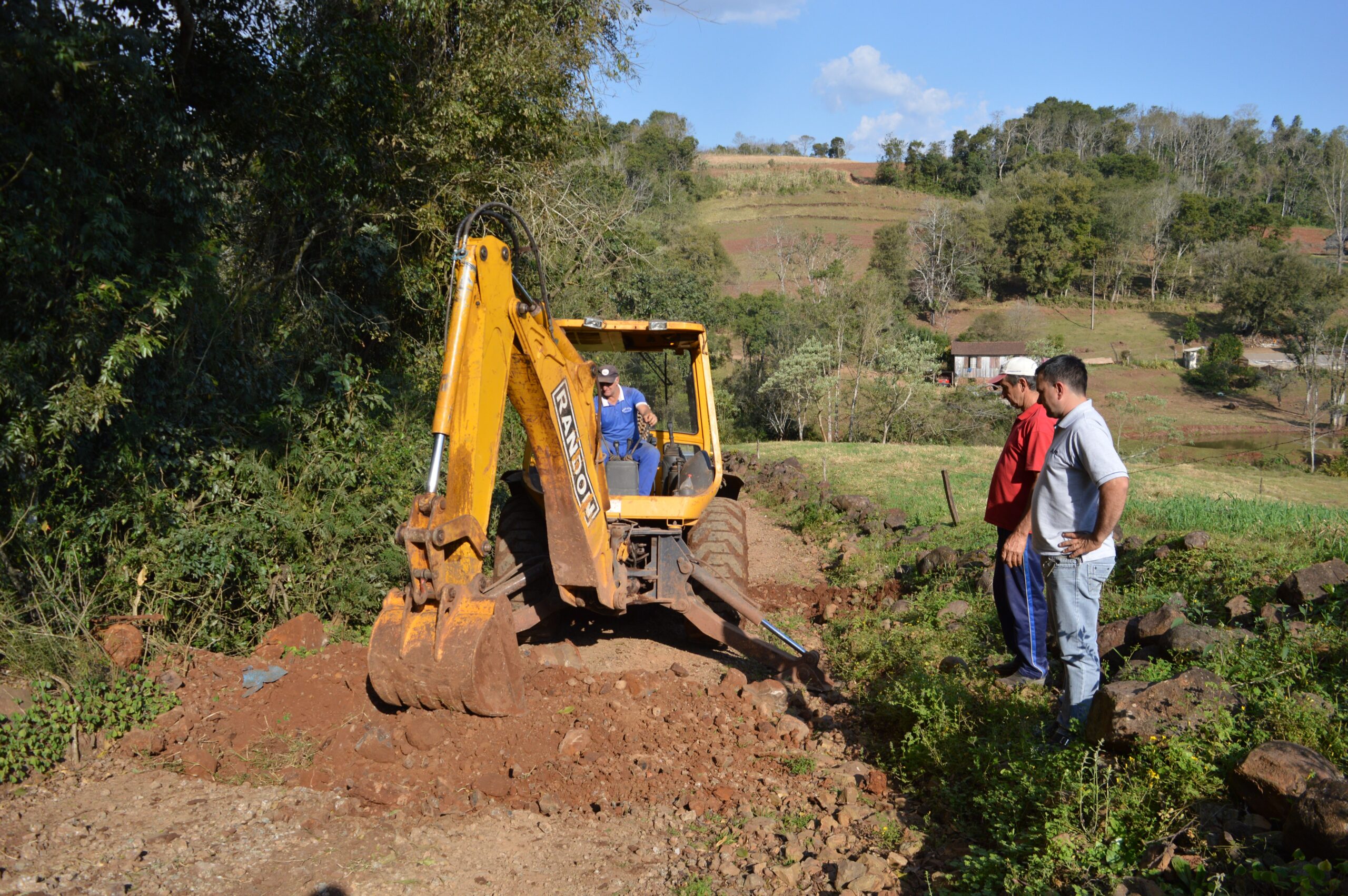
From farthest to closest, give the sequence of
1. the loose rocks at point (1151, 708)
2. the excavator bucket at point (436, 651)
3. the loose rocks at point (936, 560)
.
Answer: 1. the loose rocks at point (936, 560)
2. the excavator bucket at point (436, 651)
3. the loose rocks at point (1151, 708)

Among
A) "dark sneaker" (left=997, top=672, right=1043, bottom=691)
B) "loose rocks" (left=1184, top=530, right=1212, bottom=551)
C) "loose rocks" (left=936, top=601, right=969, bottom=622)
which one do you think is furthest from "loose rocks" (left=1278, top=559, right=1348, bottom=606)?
"loose rocks" (left=936, top=601, right=969, bottom=622)

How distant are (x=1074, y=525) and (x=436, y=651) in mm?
3042

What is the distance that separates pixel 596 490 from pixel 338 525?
2.46m

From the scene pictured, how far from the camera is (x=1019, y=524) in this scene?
493 centimetres

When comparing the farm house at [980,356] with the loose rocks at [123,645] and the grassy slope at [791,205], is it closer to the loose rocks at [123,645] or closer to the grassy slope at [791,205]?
the grassy slope at [791,205]

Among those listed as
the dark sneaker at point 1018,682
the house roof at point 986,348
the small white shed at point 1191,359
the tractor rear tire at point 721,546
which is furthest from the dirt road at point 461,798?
the small white shed at point 1191,359

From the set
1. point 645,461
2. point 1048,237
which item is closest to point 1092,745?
point 645,461

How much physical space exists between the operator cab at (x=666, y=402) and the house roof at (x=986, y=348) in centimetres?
4296

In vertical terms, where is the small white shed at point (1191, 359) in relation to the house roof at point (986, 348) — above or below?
below

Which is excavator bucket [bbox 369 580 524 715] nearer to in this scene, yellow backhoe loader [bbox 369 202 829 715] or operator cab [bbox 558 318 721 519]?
yellow backhoe loader [bbox 369 202 829 715]

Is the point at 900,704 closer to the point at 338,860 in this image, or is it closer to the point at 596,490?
the point at 596,490

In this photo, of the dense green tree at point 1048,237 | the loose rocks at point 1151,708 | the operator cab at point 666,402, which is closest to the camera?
the loose rocks at point 1151,708

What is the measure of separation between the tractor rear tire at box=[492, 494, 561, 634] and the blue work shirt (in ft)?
2.53

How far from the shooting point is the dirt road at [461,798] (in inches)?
139
